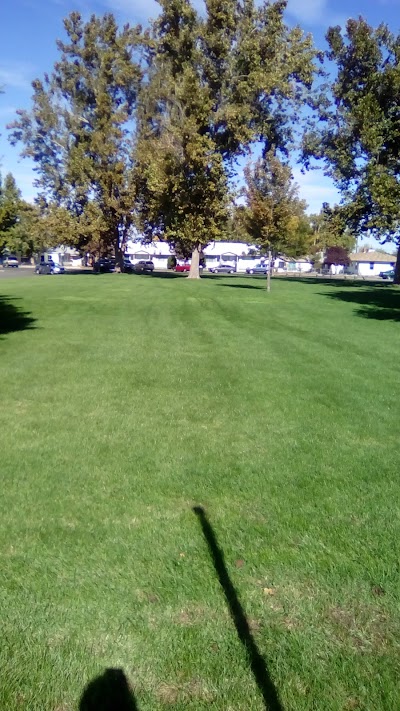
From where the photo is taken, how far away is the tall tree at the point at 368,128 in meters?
23.8

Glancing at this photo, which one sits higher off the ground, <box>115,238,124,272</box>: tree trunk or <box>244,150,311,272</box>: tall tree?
<box>244,150,311,272</box>: tall tree

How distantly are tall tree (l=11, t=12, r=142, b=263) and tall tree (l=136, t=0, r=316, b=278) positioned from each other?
733 cm

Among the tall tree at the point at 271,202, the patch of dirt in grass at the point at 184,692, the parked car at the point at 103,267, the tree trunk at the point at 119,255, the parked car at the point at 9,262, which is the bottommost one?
the parked car at the point at 9,262

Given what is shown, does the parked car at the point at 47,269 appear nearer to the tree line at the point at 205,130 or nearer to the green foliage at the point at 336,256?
the tree line at the point at 205,130

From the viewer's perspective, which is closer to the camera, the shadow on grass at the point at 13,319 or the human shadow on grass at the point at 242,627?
the human shadow on grass at the point at 242,627

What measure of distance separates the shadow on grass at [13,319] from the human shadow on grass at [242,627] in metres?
11.2

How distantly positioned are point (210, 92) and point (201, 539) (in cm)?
4069

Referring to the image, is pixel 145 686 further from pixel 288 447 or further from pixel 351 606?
pixel 288 447

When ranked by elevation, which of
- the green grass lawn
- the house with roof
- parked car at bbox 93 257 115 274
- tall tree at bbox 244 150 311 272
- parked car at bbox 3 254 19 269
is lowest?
the house with roof

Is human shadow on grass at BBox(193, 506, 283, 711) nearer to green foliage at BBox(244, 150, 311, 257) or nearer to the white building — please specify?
green foliage at BBox(244, 150, 311, 257)

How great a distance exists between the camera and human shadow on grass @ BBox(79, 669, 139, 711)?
2.83 metres

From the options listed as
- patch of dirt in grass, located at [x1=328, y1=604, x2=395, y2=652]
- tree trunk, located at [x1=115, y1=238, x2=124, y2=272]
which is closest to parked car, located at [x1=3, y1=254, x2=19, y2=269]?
tree trunk, located at [x1=115, y1=238, x2=124, y2=272]

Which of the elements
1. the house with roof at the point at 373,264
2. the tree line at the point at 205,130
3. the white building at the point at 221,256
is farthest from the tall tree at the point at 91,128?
the house with roof at the point at 373,264

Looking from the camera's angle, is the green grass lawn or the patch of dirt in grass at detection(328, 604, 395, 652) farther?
the patch of dirt in grass at detection(328, 604, 395, 652)
